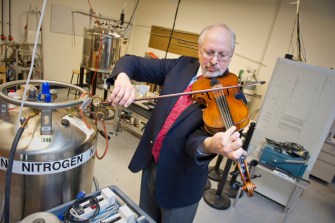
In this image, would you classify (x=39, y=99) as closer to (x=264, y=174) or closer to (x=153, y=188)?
(x=153, y=188)

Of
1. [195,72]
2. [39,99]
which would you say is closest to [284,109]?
[195,72]

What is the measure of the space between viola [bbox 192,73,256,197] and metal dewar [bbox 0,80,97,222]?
558 mm

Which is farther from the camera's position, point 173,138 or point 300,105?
point 300,105

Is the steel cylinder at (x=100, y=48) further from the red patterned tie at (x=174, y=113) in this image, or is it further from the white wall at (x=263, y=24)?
the red patterned tie at (x=174, y=113)

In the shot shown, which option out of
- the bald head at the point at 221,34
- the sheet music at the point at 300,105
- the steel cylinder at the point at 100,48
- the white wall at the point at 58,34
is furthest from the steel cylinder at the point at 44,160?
the white wall at the point at 58,34

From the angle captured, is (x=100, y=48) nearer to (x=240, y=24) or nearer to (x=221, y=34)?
(x=240, y=24)

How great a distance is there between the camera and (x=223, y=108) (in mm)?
1018

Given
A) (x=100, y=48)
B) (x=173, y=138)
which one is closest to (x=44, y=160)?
(x=173, y=138)

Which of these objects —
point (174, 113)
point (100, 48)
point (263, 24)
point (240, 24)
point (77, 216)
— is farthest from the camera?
point (240, 24)

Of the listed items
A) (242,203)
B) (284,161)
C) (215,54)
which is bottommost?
(242,203)

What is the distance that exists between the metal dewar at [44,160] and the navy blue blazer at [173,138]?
10.5 inches

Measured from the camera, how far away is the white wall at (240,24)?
305cm

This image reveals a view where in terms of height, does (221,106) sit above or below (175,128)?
above

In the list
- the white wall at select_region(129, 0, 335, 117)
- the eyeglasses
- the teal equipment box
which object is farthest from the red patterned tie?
the white wall at select_region(129, 0, 335, 117)
